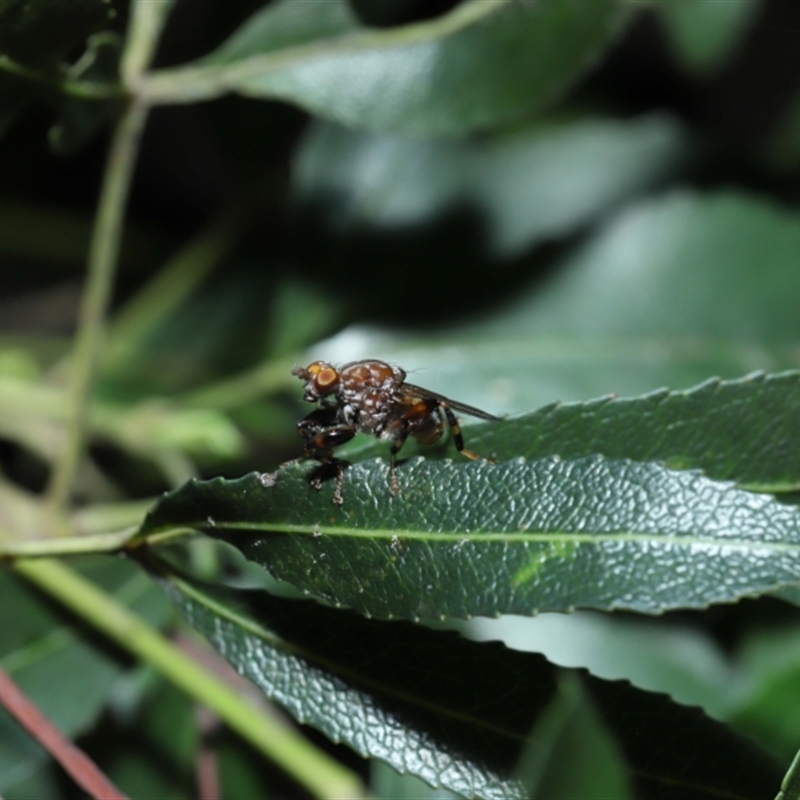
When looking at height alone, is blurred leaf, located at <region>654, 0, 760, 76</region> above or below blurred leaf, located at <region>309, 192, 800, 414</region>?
above

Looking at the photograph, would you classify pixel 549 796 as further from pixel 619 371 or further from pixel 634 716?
pixel 619 371

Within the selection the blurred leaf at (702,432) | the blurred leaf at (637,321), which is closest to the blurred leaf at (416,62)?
the blurred leaf at (637,321)

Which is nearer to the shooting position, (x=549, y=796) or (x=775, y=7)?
(x=549, y=796)

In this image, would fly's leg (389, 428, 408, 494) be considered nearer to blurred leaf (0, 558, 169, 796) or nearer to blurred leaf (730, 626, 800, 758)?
blurred leaf (0, 558, 169, 796)

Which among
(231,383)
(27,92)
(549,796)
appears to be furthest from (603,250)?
(549,796)

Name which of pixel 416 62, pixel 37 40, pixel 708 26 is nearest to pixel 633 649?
pixel 416 62

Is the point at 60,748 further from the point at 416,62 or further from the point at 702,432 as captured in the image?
the point at 416,62

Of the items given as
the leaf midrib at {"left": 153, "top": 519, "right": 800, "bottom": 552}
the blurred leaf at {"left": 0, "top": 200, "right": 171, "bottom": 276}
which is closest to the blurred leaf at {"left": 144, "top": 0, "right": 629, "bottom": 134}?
the leaf midrib at {"left": 153, "top": 519, "right": 800, "bottom": 552}
